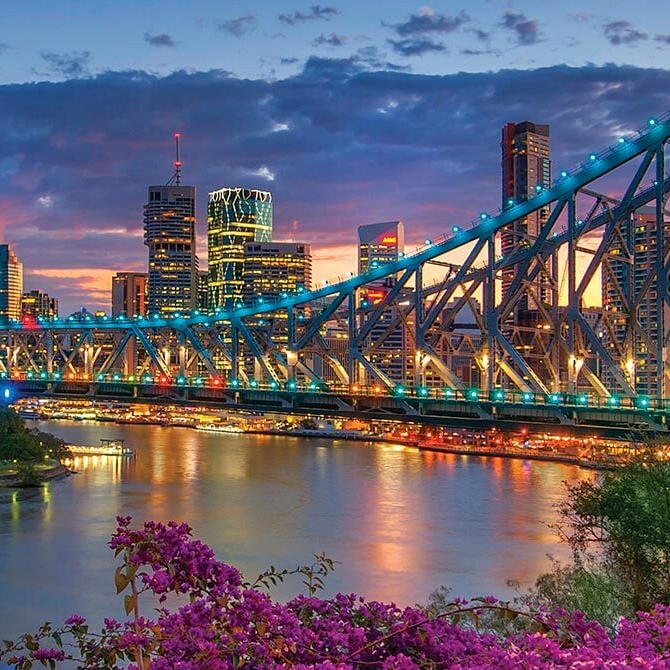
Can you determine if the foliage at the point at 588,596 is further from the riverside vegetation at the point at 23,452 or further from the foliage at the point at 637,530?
the riverside vegetation at the point at 23,452

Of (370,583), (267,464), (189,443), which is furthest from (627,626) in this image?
(189,443)

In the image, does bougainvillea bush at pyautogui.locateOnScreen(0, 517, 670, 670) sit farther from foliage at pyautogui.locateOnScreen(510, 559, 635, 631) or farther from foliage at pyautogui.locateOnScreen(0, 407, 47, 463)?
foliage at pyautogui.locateOnScreen(0, 407, 47, 463)

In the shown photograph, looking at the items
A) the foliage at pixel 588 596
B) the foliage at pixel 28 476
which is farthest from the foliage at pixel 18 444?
the foliage at pixel 588 596

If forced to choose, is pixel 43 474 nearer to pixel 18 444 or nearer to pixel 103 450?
pixel 18 444

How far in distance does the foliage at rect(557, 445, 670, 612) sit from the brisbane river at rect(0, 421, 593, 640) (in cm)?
566

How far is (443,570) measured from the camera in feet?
78.2

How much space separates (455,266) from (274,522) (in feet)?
45.5

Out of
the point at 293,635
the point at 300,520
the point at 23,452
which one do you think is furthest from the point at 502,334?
the point at 293,635

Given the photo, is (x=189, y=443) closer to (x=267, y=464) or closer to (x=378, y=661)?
(x=267, y=464)

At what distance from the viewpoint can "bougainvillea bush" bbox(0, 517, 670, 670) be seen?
5387 millimetres

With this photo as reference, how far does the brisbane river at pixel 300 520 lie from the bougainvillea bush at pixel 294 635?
554 inches

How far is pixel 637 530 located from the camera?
15523mm

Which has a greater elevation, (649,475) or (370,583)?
(649,475)

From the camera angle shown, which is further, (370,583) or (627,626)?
(370,583)
